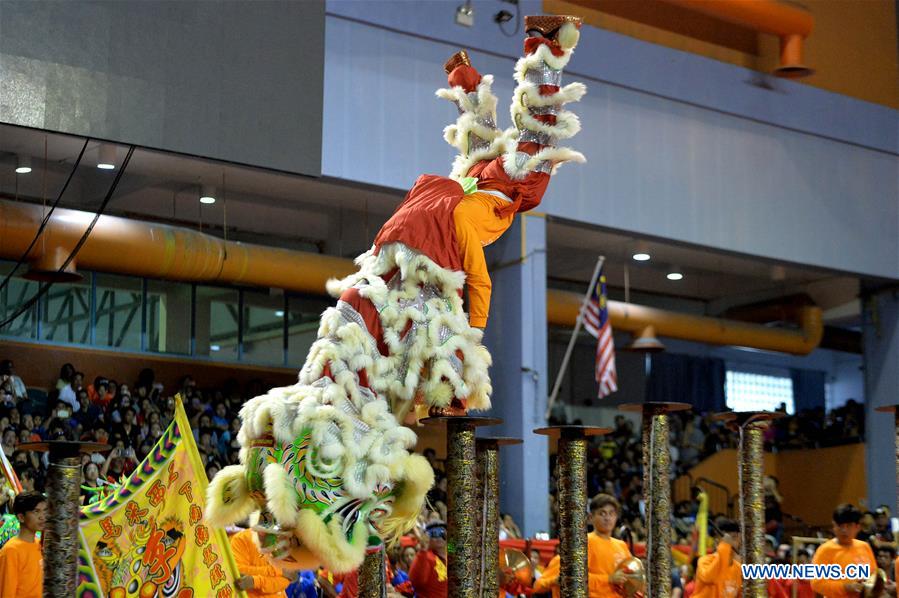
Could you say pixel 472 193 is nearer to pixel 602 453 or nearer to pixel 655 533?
pixel 655 533

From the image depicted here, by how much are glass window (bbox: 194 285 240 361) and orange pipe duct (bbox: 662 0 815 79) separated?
669 cm

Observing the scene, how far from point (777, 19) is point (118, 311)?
849cm

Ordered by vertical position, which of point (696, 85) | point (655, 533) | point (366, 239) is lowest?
point (655, 533)

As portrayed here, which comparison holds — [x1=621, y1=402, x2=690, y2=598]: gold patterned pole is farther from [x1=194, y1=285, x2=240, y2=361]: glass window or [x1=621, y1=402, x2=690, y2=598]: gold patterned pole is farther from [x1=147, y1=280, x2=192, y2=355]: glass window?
[x1=194, y1=285, x2=240, y2=361]: glass window

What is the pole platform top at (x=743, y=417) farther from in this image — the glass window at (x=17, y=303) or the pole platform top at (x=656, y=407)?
the glass window at (x=17, y=303)

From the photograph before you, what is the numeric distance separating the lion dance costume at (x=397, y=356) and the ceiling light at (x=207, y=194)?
833 centimetres

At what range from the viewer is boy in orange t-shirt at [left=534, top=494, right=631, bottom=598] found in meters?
7.34

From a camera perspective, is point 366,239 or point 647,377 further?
point 647,377

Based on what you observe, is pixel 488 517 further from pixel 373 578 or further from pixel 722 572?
pixel 722 572

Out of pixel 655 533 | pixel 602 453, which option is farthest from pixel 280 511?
pixel 602 453

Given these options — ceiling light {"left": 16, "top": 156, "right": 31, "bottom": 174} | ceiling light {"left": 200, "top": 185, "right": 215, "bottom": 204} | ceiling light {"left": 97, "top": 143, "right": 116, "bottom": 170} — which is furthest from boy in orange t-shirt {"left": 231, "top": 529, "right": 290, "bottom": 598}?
ceiling light {"left": 200, "top": 185, "right": 215, "bottom": 204}

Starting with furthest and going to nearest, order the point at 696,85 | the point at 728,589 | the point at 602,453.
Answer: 1. the point at 602,453
2. the point at 696,85
3. the point at 728,589

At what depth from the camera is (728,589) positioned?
834 cm

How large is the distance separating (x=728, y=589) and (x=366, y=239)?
25.2ft
